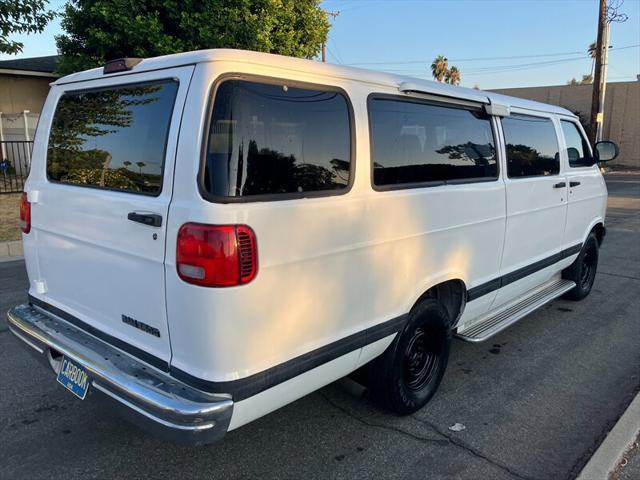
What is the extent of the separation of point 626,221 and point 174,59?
11.9 meters

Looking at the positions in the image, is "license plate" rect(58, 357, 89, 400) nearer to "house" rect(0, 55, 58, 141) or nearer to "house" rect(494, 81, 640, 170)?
"house" rect(0, 55, 58, 141)

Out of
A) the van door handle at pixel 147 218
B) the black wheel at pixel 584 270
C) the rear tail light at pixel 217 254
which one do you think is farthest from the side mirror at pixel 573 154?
the van door handle at pixel 147 218

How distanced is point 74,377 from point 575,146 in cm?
496

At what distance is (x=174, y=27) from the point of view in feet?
35.1

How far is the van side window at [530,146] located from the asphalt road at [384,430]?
158 cm

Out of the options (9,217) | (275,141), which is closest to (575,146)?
(275,141)

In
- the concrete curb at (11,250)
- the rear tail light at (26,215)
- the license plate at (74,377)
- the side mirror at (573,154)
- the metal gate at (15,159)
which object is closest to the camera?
the license plate at (74,377)

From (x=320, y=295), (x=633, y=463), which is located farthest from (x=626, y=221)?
(x=320, y=295)

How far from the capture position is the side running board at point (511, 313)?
3820mm

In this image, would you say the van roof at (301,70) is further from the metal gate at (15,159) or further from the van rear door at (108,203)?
the metal gate at (15,159)

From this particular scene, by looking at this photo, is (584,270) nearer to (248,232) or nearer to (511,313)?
(511,313)

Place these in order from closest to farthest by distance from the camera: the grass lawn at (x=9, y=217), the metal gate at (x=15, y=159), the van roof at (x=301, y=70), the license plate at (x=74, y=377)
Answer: the van roof at (x=301, y=70)
the license plate at (x=74, y=377)
the grass lawn at (x=9, y=217)
the metal gate at (x=15, y=159)

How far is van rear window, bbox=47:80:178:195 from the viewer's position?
2.38 meters

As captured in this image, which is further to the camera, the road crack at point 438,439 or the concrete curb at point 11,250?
the concrete curb at point 11,250
